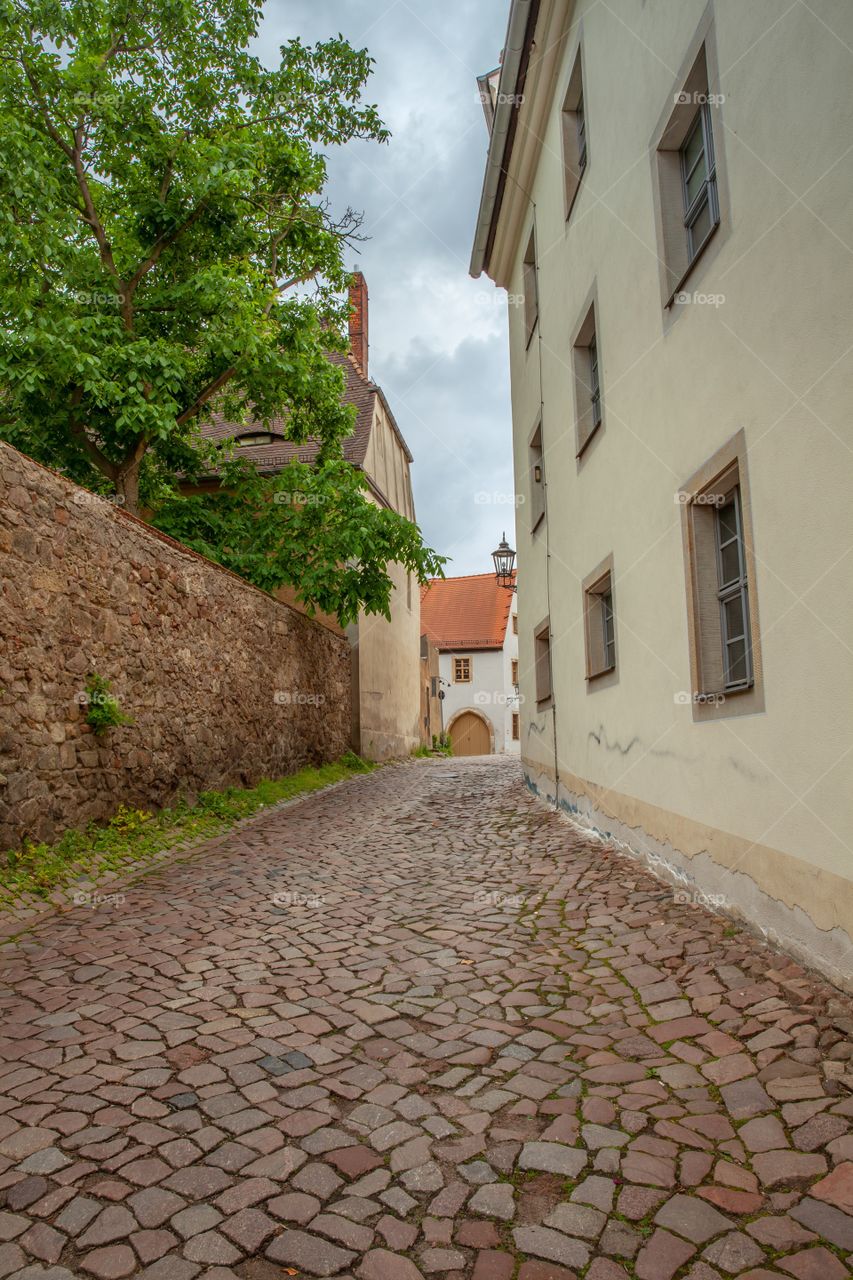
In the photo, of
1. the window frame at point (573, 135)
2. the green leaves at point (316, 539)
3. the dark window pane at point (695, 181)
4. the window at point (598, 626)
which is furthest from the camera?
the green leaves at point (316, 539)

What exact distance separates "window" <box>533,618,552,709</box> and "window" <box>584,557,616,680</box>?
2826 millimetres

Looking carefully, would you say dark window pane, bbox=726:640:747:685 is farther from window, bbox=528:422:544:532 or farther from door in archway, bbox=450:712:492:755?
door in archway, bbox=450:712:492:755

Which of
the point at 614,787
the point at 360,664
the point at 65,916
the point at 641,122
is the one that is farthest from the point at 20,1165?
the point at 360,664

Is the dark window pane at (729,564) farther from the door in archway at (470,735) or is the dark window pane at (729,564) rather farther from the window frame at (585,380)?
the door in archway at (470,735)

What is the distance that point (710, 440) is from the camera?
5.21 meters

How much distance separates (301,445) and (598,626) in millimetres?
11146

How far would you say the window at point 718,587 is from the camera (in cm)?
500

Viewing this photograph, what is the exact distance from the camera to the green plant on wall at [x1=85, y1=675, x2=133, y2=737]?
7.60 m

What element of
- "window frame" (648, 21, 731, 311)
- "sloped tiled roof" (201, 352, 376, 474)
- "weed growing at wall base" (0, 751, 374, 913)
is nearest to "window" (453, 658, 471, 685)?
"sloped tiled roof" (201, 352, 376, 474)

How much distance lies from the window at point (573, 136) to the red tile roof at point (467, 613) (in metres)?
30.9

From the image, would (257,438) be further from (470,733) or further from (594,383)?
(470,733)

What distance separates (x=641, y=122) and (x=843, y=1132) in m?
6.86

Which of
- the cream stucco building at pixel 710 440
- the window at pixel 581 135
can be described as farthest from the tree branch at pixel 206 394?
the window at pixel 581 135

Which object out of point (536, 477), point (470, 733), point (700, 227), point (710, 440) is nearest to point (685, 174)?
point (700, 227)
